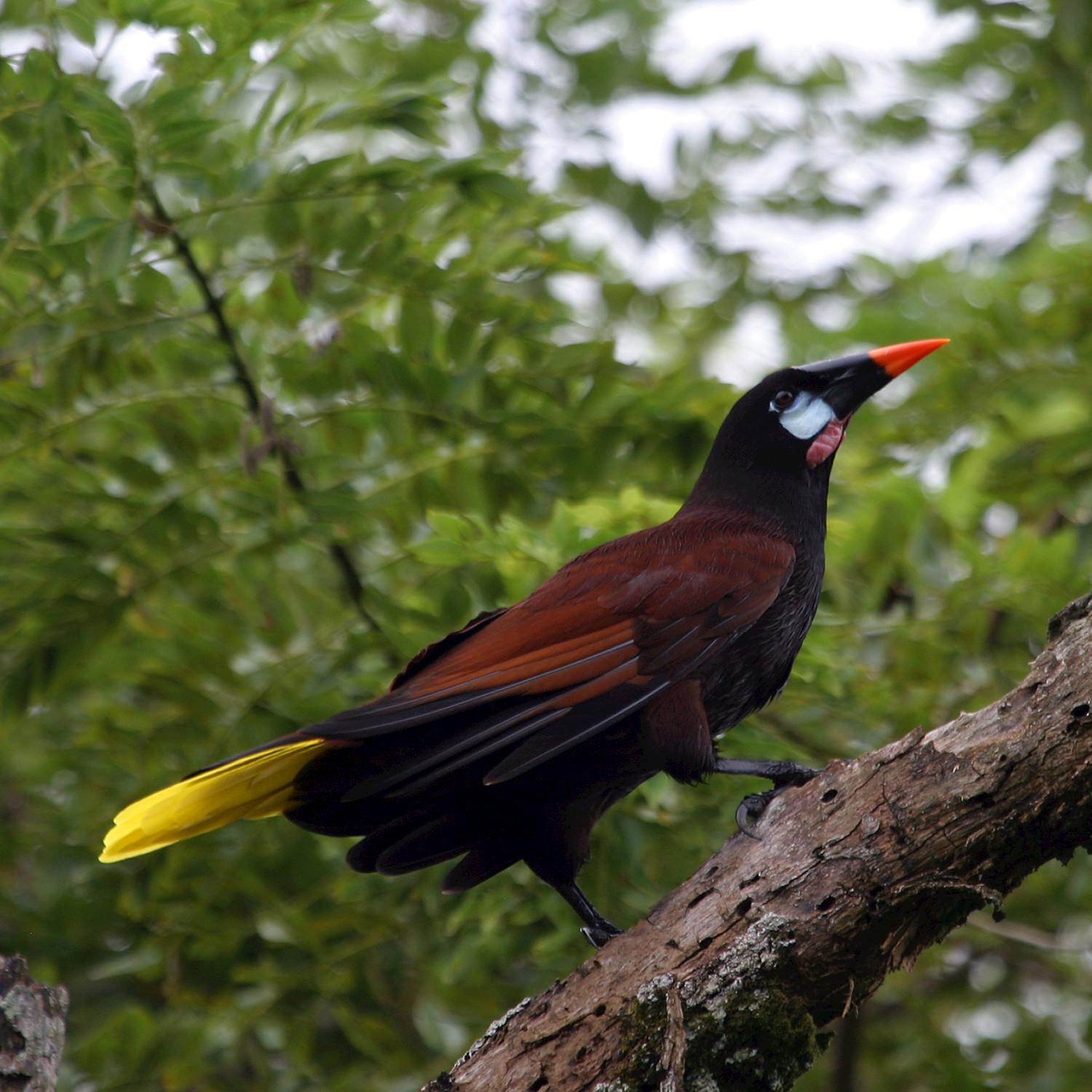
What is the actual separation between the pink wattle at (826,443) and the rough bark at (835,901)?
1.03 meters

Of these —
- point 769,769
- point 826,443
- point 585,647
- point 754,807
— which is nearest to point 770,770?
point 769,769

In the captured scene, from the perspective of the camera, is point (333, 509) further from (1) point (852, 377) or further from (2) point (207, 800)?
(1) point (852, 377)

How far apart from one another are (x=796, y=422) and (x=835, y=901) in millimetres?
1360

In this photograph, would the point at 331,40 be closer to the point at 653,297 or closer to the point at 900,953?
the point at 653,297

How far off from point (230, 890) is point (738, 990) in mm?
1765

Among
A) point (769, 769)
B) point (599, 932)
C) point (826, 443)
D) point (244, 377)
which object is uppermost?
point (244, 377)

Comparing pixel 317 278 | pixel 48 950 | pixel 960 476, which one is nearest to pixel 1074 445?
pixel 960 476

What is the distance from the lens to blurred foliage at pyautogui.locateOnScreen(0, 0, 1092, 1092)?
9.72 ft

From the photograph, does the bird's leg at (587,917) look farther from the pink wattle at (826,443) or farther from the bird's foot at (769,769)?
the pink wattle at (826,443)

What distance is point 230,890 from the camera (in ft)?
11.1

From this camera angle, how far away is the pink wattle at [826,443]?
10.0 feet

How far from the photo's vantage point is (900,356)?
307cm

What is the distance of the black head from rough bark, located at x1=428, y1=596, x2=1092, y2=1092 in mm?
1015

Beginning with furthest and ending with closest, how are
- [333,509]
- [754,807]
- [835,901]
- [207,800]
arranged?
[333,509]
[207,800]
[754,807]
[835,901]
